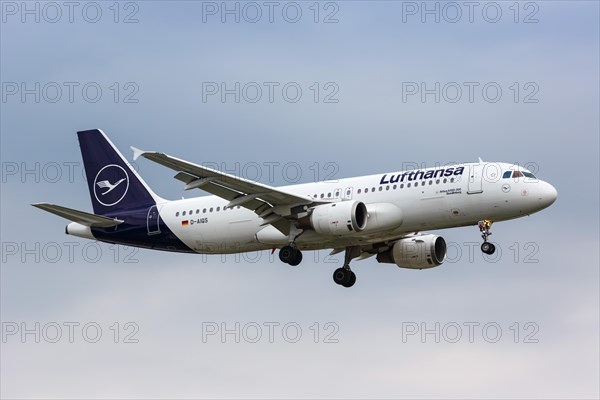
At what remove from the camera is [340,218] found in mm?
60844

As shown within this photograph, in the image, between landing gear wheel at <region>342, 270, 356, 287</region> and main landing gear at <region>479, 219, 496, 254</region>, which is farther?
landing gear wheel at <region>342, 270, 356, 287</region>

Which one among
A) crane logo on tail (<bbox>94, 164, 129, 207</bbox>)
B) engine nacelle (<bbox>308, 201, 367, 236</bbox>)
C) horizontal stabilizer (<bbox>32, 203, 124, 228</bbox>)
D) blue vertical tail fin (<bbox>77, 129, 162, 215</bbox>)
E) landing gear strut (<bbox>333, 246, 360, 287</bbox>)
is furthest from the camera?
crane logo on tail (<bbox>94, 164, 129, 207</bbox>)

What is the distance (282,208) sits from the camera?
62.8 metres

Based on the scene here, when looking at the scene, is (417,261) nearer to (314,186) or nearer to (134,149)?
(314,186)

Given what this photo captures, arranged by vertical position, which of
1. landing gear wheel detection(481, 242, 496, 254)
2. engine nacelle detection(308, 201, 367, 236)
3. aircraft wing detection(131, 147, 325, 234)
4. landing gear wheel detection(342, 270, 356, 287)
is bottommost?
landing gear wheel detection(342, 270, 356, 287)

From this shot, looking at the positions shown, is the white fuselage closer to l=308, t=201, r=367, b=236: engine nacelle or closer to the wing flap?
l=308, t=201, r=367, b=236: engine nacelle

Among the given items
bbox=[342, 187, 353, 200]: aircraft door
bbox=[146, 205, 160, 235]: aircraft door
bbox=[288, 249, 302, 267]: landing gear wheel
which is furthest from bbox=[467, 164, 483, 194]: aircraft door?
bbox=[146, 205, 160, 235]: aircraft door

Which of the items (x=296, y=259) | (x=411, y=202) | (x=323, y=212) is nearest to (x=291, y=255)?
(x=296, y=259)

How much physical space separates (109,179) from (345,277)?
44.1 feet

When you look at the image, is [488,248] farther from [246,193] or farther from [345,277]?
[246,193]

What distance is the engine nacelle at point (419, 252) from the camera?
66.8 metres

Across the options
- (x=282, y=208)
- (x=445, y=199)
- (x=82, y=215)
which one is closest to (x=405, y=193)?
(x=445, y=199)

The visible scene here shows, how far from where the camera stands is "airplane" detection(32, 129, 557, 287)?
6016cm

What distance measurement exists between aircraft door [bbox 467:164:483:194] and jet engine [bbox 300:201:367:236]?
15.3 feet
